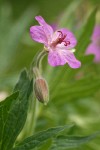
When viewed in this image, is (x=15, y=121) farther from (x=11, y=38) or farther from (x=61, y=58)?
(x=11, y=38)

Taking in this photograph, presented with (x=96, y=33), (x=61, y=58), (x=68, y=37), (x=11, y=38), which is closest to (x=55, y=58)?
(x=61, y=58)

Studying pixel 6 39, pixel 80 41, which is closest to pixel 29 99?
pixel 80 41

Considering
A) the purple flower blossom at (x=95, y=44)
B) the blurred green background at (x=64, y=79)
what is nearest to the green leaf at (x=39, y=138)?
the blurred green background at (x=64, y=79)

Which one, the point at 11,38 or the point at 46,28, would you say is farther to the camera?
the point at 11,38

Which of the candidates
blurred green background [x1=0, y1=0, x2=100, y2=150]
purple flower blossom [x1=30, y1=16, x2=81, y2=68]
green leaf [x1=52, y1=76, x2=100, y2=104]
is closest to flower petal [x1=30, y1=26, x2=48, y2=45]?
purple flower blossom [x1=30, y1=16, x2=81, y2=68]

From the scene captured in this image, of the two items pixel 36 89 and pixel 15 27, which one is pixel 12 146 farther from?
pixel 15 27

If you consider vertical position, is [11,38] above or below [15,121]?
above

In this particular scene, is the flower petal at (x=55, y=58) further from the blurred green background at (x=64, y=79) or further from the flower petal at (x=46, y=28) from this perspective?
the blurred green background at (x=64, y=79)
